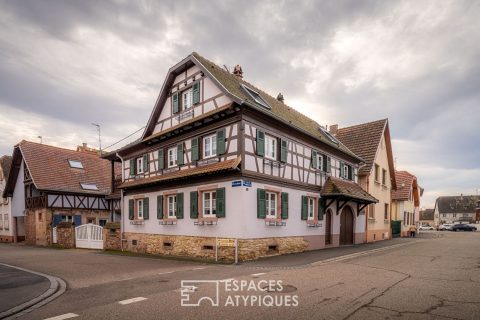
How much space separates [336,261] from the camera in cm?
1352

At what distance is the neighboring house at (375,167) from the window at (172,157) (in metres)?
14.1

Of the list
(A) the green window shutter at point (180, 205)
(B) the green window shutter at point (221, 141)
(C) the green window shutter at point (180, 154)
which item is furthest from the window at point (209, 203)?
(C) the green window shutter at point (180, 154)

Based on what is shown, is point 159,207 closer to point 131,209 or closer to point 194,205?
point 194,205

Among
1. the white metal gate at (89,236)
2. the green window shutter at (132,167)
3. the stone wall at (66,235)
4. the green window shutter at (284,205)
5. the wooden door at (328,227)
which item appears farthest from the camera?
the stone wall at (66,235)

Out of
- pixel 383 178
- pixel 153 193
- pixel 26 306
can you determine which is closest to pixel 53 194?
pixel 153 193

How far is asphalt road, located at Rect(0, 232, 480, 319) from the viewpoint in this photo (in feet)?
20.5

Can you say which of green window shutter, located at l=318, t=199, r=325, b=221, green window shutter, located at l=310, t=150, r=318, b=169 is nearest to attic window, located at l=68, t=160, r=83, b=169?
green window shutter, located at l=310, t=150, r=318, b=169

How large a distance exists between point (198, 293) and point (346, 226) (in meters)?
16.7

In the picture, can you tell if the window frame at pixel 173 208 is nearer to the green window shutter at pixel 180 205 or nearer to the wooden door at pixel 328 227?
the green window shutter at pixel 180 205

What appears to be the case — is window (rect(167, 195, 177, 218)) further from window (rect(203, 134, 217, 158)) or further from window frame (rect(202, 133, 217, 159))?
window (rect(203, 134, 217, 158))

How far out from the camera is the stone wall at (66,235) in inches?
914

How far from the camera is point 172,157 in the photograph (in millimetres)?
18656

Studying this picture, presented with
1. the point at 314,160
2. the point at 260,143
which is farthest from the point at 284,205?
the point at 314,160

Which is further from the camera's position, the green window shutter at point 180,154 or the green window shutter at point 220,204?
the green window shutter at point 180,154
